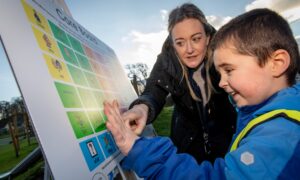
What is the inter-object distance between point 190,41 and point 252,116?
3.61 ft

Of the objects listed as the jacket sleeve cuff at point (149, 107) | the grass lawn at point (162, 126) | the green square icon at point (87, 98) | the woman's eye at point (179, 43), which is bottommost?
the grass lawn at point (162, 126)

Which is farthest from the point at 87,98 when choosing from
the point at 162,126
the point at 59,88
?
the point at 162,126

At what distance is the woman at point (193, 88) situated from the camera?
6.60 feet

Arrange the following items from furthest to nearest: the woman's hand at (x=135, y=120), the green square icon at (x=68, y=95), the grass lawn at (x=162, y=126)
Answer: the grass lawn at (x=162, y=126) < the woman's hand at (x=135, y=120) < the green square icon at (x=68, y=95)

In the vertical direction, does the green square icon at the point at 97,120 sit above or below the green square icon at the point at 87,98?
below

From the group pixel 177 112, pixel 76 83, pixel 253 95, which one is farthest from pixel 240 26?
pixel 177 112

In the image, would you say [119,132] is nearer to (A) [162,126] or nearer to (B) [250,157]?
(B) [250,157]

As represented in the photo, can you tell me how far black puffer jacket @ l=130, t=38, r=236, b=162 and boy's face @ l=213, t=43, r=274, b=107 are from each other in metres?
0.77

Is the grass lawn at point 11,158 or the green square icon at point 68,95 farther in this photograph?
the grass lawn at point 11,158

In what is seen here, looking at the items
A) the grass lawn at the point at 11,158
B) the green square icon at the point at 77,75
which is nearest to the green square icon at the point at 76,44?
the green square icon at the point at 77,75

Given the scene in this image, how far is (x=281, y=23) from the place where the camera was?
126 centimetres

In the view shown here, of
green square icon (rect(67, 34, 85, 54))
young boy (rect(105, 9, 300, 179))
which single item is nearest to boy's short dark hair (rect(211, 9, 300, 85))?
young boy (rect(105, 9, 300, 179))

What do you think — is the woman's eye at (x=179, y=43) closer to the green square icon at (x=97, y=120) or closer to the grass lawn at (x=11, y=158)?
the green square icon at (x=97, y=120)

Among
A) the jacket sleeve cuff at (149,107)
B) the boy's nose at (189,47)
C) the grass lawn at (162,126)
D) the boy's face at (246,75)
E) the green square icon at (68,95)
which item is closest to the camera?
the green square icon at (68,95)
